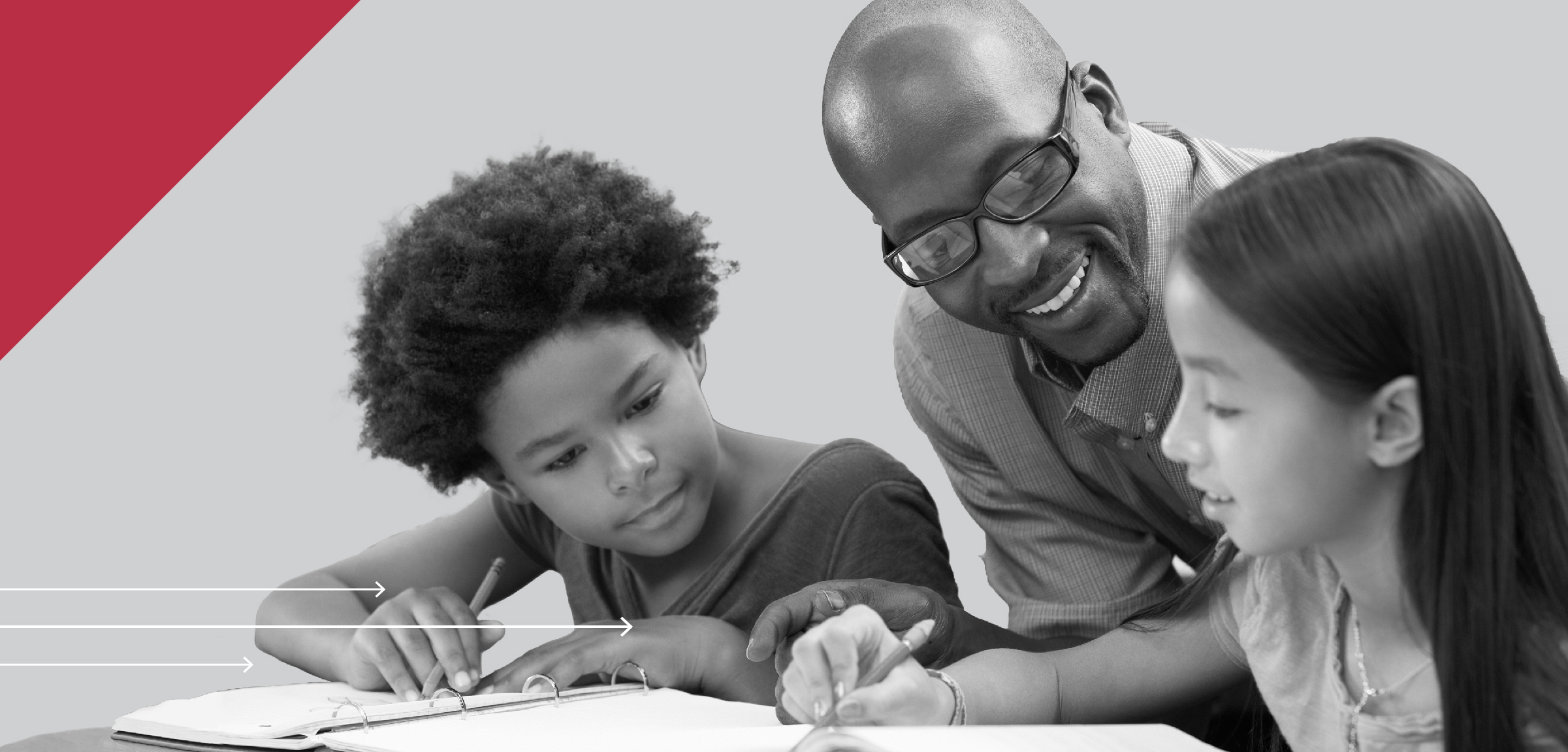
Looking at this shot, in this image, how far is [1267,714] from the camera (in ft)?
4.66

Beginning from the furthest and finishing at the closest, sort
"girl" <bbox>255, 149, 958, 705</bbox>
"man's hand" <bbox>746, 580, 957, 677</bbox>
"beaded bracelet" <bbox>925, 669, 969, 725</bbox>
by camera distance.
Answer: "girl" <bbox>255, 149, 958, 705</bbox>, "man's hand" <bbox>746, 580, 957, 677</bbox>, "beaded bracelet" <bbox>925, 669, 969, 725</bbox>

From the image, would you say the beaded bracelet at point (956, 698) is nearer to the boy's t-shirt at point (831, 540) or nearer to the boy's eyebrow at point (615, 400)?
the boy's t-shirt at point (831, 540)

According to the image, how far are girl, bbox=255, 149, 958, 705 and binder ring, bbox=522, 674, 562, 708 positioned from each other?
0.04 m

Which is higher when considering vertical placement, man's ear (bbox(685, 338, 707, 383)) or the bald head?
the bald head

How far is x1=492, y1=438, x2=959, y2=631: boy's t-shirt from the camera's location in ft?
5.59

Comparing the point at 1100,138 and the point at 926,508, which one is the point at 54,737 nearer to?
the point at 926,508

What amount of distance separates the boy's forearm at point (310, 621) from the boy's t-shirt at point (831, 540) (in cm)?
41

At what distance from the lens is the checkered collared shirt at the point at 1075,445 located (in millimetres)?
1495

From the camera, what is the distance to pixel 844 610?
1.34m

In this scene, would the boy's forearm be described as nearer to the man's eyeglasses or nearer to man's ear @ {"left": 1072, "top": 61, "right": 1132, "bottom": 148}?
the man's eyeglasses

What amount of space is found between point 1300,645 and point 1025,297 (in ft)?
1.32

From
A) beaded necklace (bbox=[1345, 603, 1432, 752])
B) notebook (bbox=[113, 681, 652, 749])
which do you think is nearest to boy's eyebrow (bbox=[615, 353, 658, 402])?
notebook (bbox=[113, 681, 652, 749])

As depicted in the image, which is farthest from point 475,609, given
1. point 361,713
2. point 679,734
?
point 679,734

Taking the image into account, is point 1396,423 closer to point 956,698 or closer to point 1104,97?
point 956,698
